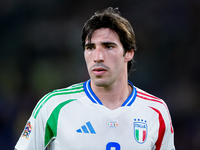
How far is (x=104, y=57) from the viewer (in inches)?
106

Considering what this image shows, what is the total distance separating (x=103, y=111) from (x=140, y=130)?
375mm

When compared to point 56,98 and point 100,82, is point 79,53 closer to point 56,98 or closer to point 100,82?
point 56,98

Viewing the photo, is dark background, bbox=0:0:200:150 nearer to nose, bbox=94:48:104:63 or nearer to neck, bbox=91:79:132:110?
neck, bbox=91:79:132:110

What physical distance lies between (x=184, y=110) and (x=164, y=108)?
338cm

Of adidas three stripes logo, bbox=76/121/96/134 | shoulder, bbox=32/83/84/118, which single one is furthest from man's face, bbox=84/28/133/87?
adidas three stripes logo, bbox=76/121/96/134

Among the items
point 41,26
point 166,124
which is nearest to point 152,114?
point 166,124

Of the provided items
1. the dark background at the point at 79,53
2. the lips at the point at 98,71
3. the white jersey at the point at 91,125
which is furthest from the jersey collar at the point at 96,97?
the dark background at the point at 79,53

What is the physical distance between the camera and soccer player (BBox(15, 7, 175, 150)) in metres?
2.65

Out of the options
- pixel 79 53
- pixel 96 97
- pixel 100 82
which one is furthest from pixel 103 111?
pixel 79 53

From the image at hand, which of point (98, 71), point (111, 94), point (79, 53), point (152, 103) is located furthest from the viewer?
point (79, 53)

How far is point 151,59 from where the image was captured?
21.3 ft

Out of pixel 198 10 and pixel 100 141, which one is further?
pixel 198 10

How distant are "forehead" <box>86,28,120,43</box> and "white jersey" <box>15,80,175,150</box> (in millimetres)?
487

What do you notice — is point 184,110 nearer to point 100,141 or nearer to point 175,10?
point 175,10
